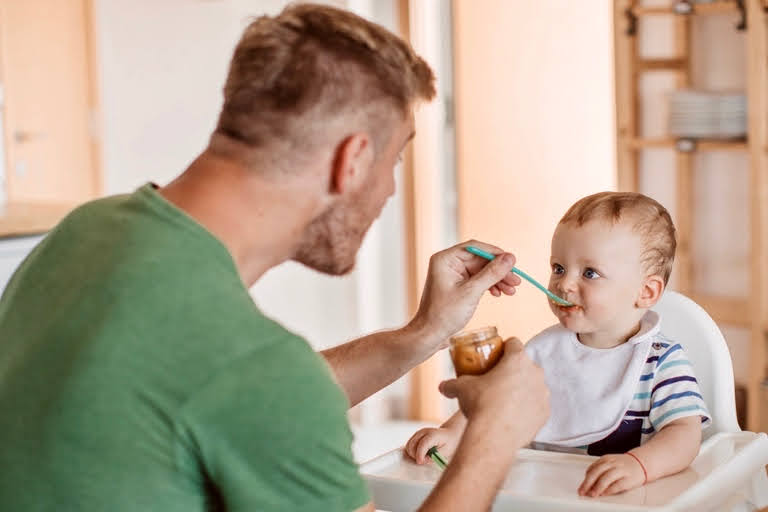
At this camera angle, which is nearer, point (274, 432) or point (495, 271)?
point (274, 432)

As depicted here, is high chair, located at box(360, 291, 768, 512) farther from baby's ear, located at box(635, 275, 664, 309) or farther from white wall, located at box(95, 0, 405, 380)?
white wall, located at box(95, 0, 405, 380)

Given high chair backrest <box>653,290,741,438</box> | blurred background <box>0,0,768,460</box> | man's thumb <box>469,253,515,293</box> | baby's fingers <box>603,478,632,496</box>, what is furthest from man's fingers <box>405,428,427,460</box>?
blurred background <box>0,0,768,460</box>

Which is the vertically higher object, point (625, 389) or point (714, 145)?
point (714, 145)

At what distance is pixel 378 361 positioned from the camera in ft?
6.65

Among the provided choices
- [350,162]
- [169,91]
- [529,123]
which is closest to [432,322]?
[350,162]

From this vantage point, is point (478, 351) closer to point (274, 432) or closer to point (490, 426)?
point (490, 426)

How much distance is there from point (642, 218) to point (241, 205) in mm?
816

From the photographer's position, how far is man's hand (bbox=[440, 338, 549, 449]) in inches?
61.2

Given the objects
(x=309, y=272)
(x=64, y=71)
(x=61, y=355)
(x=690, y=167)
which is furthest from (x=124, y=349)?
(x=64, y=71)

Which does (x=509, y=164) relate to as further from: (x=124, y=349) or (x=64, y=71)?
(x=124, y=349)

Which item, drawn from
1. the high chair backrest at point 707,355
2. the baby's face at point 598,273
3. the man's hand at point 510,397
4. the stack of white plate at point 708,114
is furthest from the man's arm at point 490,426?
the stack of white plate at point 708,114

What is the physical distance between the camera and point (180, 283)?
130 cm

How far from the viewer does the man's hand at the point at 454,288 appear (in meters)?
1.95

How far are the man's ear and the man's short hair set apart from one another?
0.10 ft
